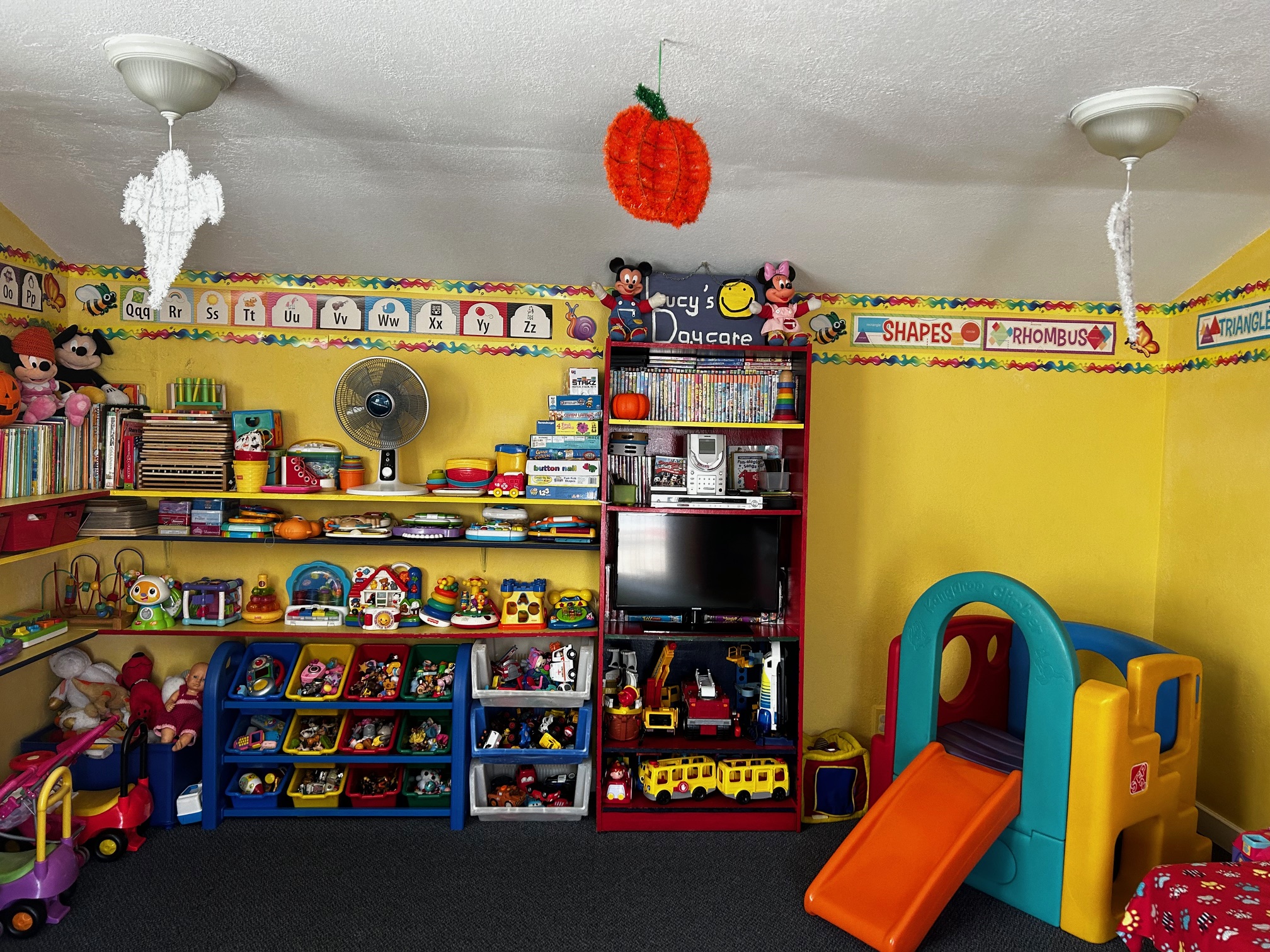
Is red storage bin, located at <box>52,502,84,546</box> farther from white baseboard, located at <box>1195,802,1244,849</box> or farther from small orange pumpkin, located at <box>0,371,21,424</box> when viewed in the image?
white baseboard, located at <box>1195,802,1244,849</box>

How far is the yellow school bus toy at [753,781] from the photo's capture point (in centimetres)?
387

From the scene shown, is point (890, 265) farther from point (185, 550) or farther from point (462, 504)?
point (185, 550)

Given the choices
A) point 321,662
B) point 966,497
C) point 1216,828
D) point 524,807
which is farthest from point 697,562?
point 1216,828

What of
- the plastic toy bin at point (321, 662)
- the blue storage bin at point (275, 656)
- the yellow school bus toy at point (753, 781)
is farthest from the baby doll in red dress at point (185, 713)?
the yellow school bus toy at point (753, 781)

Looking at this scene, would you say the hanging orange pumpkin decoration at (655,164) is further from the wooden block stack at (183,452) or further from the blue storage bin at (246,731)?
the blue storage bin at (246,731)

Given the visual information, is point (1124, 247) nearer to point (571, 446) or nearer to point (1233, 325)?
point (1233, 325)

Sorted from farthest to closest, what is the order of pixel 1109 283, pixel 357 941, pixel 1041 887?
1. pixel 1109 283
2. pixel 1041 887
3. pixel 357 941

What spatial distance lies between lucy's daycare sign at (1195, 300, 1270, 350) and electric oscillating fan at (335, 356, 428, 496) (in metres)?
3.65

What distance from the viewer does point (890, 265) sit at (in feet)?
13.1

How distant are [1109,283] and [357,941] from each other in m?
4.30

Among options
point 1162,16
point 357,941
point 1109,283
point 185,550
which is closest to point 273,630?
point 185,550

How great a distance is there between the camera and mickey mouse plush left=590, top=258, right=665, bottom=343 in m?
3.90

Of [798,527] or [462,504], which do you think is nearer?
[798,527]

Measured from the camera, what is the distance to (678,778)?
3.87m
